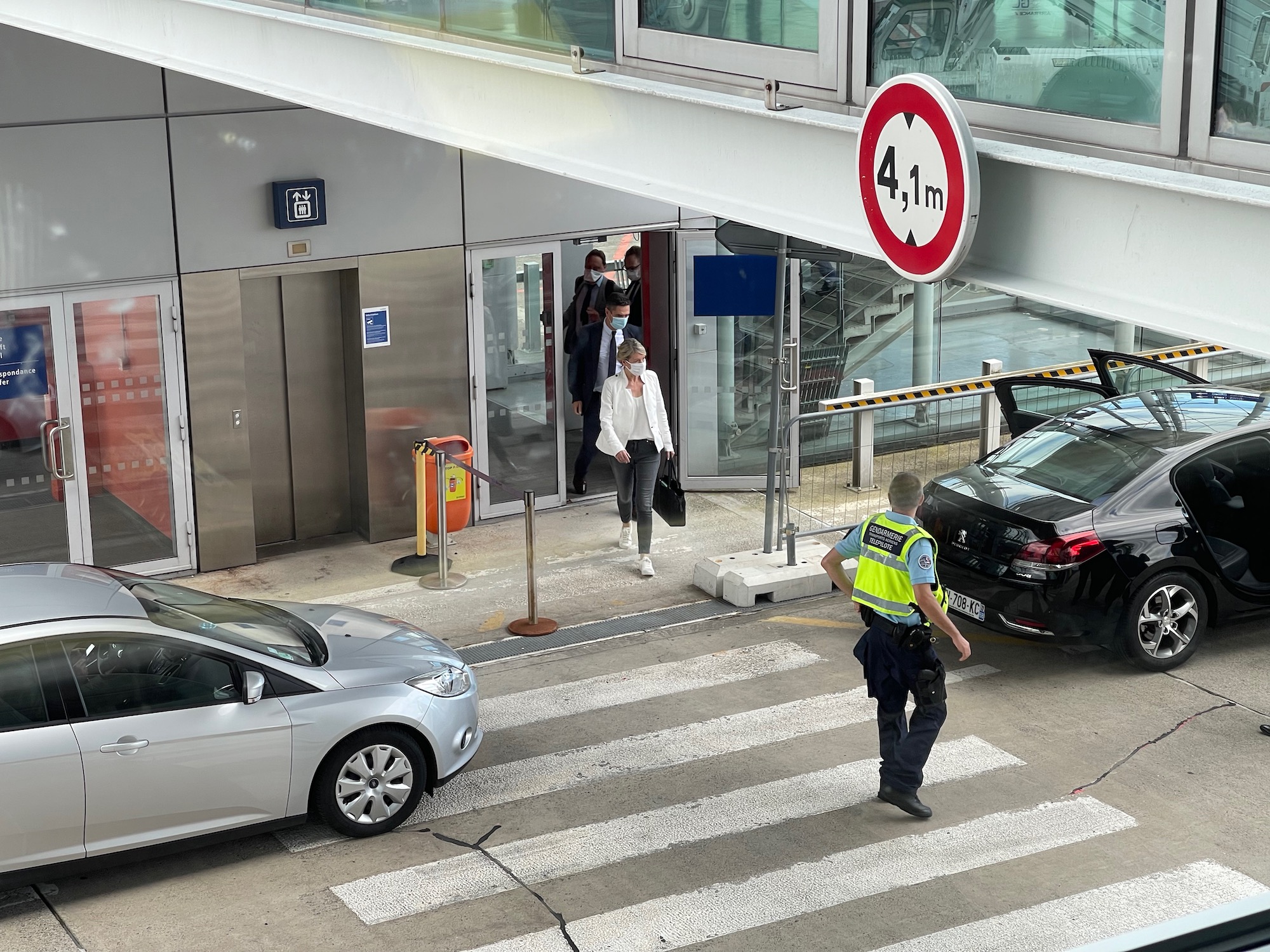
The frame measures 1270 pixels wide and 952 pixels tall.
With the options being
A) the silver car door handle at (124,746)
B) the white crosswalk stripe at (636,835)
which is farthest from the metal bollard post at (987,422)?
the silver car door handle at (124,746)

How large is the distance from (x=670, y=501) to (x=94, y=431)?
4.58m

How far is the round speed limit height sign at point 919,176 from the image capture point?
4406 millimetres

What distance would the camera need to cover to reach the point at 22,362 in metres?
11.1

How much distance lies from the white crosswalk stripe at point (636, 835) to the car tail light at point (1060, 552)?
1265 millimetres

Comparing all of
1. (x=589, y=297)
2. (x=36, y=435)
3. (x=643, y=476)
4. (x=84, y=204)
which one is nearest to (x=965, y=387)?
(x=643, y=476)

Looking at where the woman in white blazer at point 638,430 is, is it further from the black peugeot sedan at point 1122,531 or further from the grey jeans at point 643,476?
the black peugeot sedan at point 1122,531

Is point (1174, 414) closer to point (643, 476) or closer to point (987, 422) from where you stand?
point (987, 422)

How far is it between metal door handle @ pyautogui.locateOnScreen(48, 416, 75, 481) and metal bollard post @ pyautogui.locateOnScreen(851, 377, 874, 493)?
22.4 feet

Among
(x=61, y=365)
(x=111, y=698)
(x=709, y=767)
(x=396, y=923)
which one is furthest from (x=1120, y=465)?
(x=61, y=365)

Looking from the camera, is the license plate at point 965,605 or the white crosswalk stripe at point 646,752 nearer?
the white crosswalk stripe at point 646,752

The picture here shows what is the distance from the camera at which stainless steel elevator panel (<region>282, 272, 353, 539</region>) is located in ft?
40.8

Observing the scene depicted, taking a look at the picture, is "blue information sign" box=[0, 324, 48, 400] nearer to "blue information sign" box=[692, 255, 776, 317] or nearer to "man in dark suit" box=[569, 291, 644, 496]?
"man in dark suit" box=[569, 291, 644, 496]

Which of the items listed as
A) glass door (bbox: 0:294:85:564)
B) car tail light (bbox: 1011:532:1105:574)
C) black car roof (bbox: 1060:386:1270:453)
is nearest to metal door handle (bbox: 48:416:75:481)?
glass door (bbox: 0:294:85:564)

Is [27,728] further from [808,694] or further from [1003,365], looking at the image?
[1003,365]
